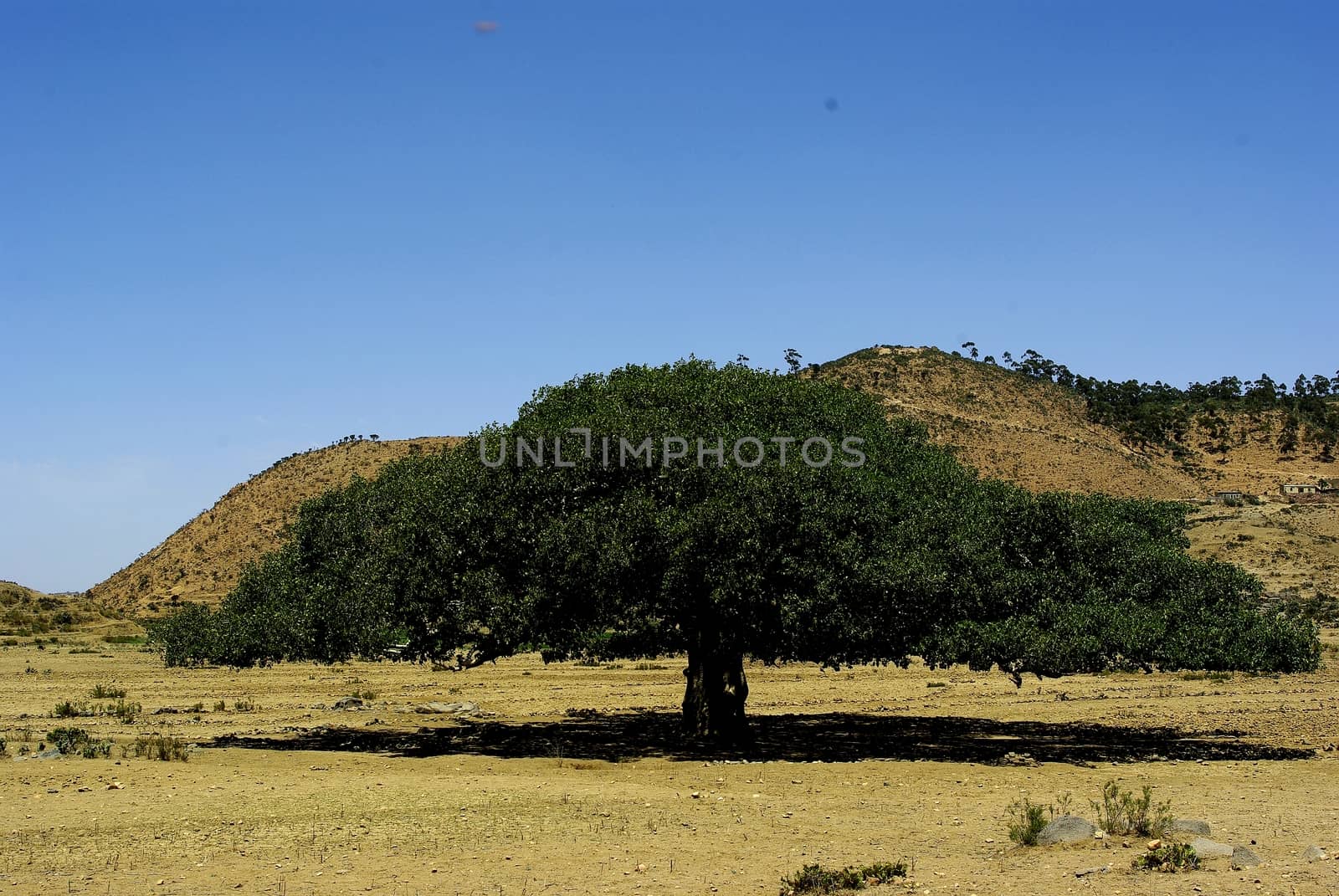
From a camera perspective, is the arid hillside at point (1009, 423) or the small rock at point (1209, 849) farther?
the arid hillside at point (1009, 423)

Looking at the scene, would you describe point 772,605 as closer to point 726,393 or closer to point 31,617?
point 726,393

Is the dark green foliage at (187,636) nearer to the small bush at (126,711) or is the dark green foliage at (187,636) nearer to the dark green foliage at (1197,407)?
the small bush at (126,711)

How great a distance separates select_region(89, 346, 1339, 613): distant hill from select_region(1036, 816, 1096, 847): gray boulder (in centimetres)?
7009

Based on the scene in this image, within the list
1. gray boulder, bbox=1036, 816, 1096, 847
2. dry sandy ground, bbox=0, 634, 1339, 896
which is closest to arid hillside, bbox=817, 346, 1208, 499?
dry sandy ground, bbox=0, 634, 1339, 896

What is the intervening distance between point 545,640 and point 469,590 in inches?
89.0

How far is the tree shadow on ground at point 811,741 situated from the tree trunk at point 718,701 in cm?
36

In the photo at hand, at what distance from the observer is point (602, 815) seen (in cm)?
1845

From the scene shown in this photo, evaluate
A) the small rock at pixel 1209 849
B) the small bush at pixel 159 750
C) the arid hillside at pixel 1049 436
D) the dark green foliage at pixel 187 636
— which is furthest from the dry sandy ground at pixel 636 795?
the arid hillside at pixel 1049 436

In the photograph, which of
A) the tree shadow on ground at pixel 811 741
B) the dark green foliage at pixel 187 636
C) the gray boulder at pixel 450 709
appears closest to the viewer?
the tree shadow on ground at pixel 811 741

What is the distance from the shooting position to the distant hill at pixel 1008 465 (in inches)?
3745

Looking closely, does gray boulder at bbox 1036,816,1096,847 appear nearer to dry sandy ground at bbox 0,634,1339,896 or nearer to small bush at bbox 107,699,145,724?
dry sandy ground at bbox 0,634,1339,896

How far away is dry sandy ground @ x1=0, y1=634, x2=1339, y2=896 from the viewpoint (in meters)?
14.8

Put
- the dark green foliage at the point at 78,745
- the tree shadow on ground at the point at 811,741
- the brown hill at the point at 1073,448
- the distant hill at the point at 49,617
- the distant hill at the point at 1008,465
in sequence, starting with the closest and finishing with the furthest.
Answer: the dark green foliage at the point at 78,745
the tree shadow on ground at the point at 811,741
the distant hill at the point at 49,617
the distant hill at the point at 1008,465
the brown hill at the point at 1073,448

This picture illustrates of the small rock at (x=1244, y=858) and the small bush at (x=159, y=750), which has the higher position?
the small bush at (x=159, y=750)
